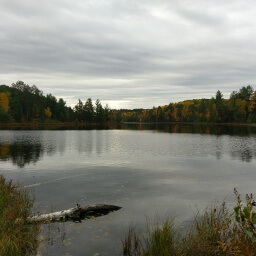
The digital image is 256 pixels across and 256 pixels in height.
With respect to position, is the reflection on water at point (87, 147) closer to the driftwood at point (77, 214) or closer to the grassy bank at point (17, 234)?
the driftwood at point (77, 214)

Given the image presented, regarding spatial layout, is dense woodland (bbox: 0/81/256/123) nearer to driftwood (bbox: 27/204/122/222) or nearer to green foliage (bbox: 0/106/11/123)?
green foliage (bbox: 0/106/11/123)

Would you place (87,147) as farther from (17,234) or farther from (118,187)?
(17,234)

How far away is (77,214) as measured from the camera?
43.1ft

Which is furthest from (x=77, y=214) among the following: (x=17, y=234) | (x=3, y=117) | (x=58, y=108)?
(x=58, y=108)

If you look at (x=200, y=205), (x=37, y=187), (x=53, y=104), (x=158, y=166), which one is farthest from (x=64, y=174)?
(x=53, y=104)

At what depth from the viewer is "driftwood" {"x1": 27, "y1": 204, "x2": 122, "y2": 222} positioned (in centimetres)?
1220

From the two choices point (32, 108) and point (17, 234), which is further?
point (32, 108)

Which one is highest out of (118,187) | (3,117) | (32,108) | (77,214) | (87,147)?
(32,108)

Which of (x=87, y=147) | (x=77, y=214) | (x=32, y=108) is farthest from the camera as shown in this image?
(x=32, y=108)

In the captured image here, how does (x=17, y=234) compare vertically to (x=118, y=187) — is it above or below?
above

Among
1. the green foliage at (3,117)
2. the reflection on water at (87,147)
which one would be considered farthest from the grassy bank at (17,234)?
the green foliage at (3,117)

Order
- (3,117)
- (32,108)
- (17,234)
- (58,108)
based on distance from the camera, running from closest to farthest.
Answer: (17,234) < (3,117) < (32,108) < (58,108)

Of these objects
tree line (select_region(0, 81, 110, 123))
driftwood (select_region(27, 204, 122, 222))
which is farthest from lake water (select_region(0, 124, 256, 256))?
tree line (select_region(0, 81, 110, 123))

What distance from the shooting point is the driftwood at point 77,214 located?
40.0 feet
